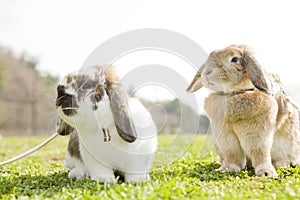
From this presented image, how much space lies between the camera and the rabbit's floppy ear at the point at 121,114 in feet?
11.8

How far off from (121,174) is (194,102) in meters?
1.17

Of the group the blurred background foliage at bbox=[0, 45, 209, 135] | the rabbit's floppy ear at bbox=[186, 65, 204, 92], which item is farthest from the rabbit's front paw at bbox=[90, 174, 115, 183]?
the blurred background foliage at bbox=[0, 45, 209, 135]

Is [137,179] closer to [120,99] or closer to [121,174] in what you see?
[121,174]

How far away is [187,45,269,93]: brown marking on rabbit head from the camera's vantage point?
14.5 feet

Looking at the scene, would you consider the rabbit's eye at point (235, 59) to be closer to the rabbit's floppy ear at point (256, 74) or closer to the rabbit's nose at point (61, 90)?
the rabbit's floppy ear at point (256, 74)

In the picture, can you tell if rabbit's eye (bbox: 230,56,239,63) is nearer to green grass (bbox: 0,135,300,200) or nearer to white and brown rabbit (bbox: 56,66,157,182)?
green grass (bbox: 0,135,300,200)

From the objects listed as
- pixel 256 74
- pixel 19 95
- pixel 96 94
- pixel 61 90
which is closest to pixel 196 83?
pixel 256 74

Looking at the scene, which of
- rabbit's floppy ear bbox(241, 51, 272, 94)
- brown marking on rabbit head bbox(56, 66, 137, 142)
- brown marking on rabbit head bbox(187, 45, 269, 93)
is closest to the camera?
brown marking on rabbit head bbox(56, 66, 137, 142)

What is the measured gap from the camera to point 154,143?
4051 millimetres

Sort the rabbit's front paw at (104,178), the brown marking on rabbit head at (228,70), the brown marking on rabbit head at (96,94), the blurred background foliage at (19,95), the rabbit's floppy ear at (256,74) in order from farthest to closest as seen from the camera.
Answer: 1. the blurred background foliage at (19,95)
2. the brown marking on rabbit head at (228,70)
3. the rabbit's floppy ear at (256,74)
4. the rabbit's front paw at (104,178)
5. the brown marking on rabbit head at (96,94)

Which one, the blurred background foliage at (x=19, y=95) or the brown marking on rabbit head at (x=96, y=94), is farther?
the blurred background foliage at (x=19, y=95)

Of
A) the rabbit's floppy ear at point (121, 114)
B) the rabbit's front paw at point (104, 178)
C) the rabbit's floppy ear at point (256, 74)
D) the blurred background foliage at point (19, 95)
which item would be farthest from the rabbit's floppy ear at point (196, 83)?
the blurred background foliage at point (19, 95)

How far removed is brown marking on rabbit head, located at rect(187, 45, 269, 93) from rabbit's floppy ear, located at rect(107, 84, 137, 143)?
1.02 meters

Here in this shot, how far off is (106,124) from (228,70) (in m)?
1.55
